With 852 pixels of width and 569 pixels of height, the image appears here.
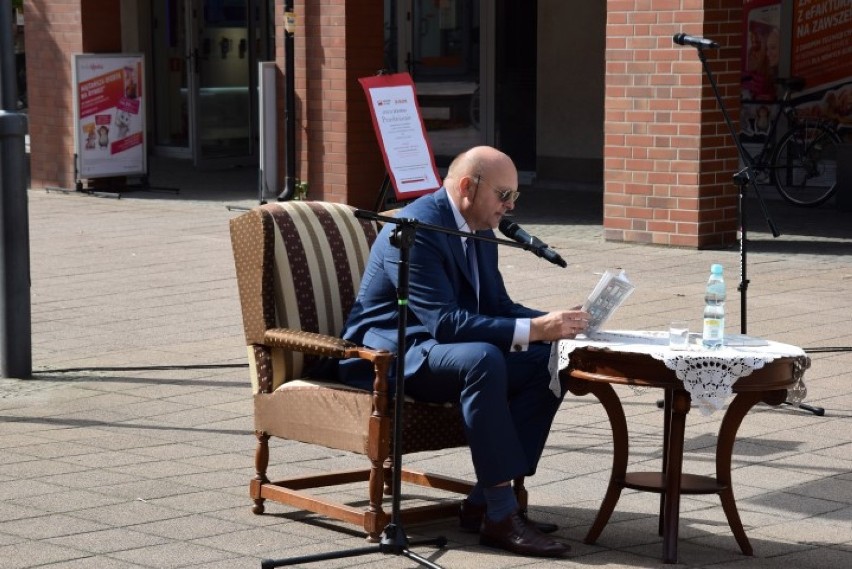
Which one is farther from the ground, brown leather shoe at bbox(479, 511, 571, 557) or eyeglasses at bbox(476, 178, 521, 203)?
eyeglasses at bbox(476, 178, 521, 203)

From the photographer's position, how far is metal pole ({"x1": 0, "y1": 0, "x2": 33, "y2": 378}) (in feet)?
27.3

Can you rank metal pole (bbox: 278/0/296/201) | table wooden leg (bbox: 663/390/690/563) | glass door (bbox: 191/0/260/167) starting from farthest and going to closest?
glass door (bbox: 191/0/260/167) → metal pole (bbox: 278/0/296/201) → table wooden leg (bbox: 663/390/690/563)

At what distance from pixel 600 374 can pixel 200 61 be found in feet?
50.9

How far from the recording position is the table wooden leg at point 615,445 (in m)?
5.44

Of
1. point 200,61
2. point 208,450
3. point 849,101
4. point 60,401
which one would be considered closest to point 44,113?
point 200,61

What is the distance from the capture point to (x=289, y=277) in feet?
19.7

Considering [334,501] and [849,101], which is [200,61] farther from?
[334,501]

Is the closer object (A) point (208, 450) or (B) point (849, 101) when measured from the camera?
(A) point (208, 450)

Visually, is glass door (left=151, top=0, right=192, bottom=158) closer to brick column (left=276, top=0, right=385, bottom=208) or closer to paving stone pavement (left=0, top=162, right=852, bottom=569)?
brick column (left=276, top=0, right=385, bottom=208)

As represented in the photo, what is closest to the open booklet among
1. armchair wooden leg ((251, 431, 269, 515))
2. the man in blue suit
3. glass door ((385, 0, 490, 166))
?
the man in blue suit

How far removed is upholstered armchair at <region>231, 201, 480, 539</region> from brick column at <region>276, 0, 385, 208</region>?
859 cm

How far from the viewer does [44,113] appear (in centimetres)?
1748

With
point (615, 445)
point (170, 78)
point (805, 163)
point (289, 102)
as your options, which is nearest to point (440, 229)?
point (615, 445)

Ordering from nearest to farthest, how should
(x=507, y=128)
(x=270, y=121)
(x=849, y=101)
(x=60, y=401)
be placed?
(x=60, y=401), (x=270, y=121), (x=849, y=101), (x=507, y=128)
